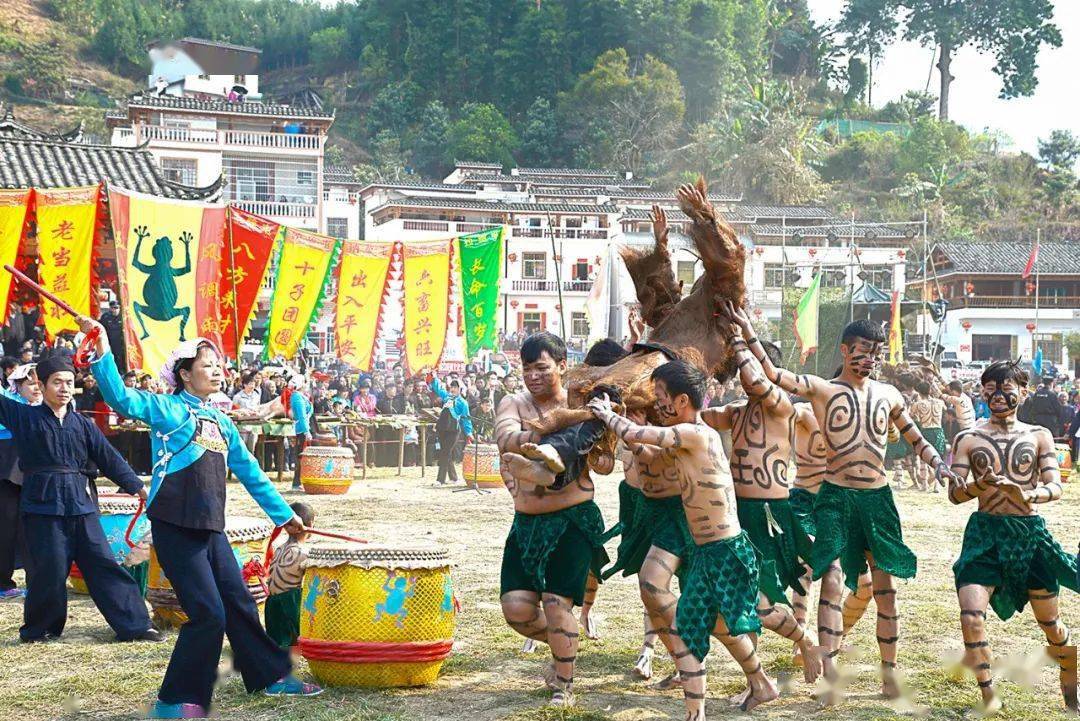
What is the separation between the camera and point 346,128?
81.4 metres

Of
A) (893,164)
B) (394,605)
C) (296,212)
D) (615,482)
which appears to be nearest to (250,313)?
(615,482)

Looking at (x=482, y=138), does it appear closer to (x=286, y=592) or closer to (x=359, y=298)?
(x=359, y=298)

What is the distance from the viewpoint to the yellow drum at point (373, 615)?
6273mm

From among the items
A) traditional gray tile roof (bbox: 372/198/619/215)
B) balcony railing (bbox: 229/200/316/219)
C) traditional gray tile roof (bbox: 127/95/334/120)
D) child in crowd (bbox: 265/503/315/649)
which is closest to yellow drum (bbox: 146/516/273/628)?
child in crowd (bbox: 265/503/315/649)

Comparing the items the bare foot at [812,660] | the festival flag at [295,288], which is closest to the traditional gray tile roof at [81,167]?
the festival flag at [295,288]

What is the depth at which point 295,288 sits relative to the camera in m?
18.0

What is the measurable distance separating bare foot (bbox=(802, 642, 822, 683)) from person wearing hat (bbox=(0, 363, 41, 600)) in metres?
5.41

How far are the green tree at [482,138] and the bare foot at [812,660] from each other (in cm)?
6634

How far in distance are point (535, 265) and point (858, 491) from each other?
4677cm

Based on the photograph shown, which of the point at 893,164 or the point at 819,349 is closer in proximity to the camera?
the point at 819,349

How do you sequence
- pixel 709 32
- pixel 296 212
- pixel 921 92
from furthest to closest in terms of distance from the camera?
1. pixel 921 92
2. pixel 709 32
3. pixel 296 212

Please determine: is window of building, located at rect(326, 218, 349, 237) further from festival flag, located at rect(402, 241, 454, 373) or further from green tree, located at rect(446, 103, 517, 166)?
festival flag, located at rect(402, 241, 454, 373)

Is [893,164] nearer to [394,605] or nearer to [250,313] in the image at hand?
[250,313]

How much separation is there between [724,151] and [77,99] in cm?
4263
